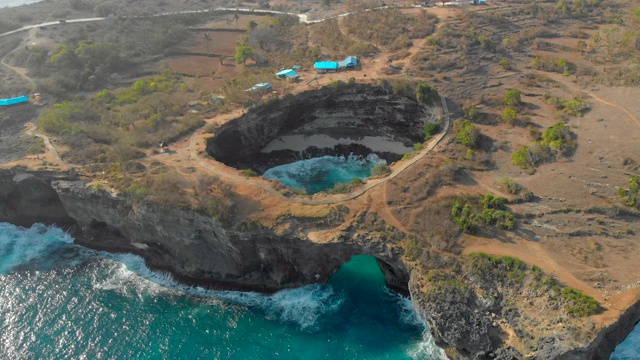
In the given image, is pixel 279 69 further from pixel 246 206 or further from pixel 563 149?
pixel 563 149

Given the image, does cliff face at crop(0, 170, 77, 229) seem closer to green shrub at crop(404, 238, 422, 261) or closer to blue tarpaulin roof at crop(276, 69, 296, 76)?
blue tarpaulin roof at crop(276, 69, 296, 76)

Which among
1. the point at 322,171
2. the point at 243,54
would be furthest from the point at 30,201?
the point at 243,54

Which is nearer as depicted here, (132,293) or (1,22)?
(132,293)

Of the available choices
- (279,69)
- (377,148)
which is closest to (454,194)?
(377,148)

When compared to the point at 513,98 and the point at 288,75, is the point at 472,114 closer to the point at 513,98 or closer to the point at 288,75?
the point at 513,98

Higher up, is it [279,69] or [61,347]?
[279,69]

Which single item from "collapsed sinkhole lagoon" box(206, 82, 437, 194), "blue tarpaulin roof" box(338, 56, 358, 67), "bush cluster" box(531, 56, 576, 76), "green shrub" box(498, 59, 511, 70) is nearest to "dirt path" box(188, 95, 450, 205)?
"collapsed sinkhole lagoon" box(206, 82, 437, 194)

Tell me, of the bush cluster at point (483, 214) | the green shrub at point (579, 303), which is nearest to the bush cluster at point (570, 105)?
the bush cluster at point (483, 214)
